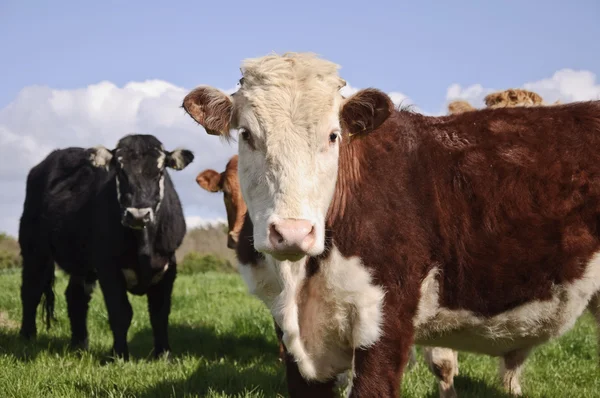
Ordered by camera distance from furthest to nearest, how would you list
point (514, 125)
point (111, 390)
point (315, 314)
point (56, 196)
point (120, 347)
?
point (56, 196) → point (120, 347) → point (111, 390) → point (514, 125) → point (315, 314)

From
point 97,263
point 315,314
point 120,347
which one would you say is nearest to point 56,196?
point 97,263

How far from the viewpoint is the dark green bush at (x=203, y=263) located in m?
22.3

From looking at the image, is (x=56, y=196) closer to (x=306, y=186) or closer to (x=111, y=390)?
(x=111, y=390)

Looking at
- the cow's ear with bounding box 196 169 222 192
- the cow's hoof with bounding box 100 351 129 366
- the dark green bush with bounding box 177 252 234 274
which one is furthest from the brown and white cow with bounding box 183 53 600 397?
the dark green bush with bounding box 177 252 234 274

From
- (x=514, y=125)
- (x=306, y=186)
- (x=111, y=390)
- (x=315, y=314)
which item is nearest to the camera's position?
(x=306, y=186)

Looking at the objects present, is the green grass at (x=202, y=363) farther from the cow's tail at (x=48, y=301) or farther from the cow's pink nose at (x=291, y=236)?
the cow's pink nose at (x=291, y=236)

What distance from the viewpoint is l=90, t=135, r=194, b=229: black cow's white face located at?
25.8 feet

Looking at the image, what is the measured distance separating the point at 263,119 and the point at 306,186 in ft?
1.48

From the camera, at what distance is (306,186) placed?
11.9 ft

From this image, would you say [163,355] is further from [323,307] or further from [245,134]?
[245,134]

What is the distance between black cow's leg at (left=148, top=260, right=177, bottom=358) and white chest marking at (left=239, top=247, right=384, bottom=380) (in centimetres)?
410

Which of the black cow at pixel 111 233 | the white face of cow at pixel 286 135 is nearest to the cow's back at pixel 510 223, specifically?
the white face of cow at pixel 286 135

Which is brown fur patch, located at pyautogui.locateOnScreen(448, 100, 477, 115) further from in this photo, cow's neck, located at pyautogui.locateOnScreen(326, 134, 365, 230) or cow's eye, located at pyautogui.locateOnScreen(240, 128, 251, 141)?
cow's eye, located at pyautogui.locateOnScreen(240, 128, 251, 141)

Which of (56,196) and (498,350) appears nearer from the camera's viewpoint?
(498,350)
